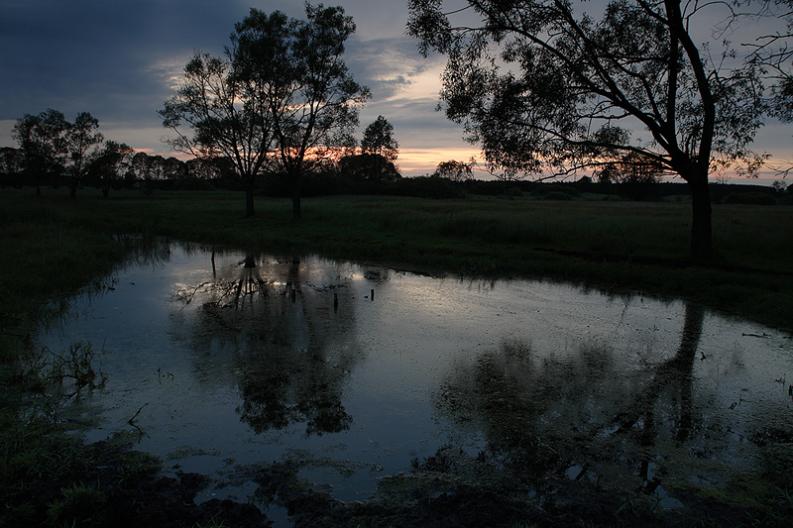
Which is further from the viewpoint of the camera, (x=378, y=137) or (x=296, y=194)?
(x=378, y=137)

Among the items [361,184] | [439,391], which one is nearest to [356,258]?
[439,391]

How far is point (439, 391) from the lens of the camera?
754 cm

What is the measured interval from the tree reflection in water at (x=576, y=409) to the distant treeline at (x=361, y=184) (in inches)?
1223

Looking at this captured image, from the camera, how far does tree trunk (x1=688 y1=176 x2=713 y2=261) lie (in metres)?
17.5

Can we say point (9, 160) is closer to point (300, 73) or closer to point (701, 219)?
point (300, 73)

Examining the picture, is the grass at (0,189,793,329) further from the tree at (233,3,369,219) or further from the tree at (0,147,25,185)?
the tree at (0,147,25,185)

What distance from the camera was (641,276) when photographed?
1669 cm

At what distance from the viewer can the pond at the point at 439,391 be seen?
17.5 feet

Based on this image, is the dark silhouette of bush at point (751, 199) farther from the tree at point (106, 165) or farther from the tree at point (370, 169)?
the tree at point (106, 165)

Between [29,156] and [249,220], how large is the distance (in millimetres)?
57917

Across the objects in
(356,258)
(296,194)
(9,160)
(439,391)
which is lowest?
(356,258)

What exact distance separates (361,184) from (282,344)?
2702 inches

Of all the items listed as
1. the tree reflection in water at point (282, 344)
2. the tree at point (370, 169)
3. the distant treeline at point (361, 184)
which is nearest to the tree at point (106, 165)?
the distant treeline at point (361, 184)

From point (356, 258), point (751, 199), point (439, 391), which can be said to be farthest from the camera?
point (751, 199)
